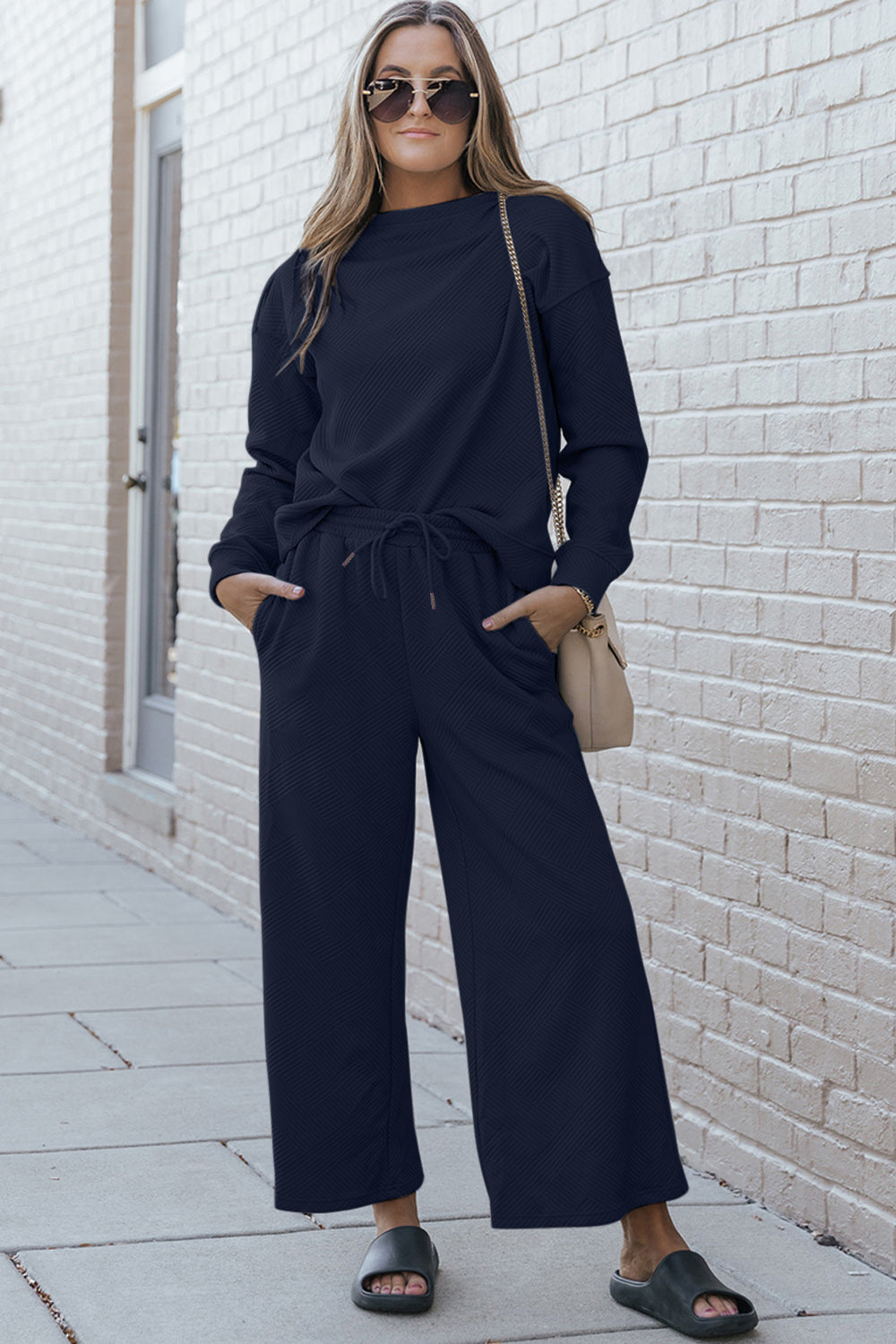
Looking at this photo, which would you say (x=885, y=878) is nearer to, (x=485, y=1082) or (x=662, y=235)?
(x=485, y=1082)

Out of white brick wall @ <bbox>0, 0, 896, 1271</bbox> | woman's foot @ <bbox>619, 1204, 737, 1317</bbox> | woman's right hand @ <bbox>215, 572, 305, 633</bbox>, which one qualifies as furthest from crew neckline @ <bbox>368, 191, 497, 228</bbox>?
woman's foot @ <bbox>619, 1204, 737, 1317</bbox>

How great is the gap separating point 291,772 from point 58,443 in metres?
5.18

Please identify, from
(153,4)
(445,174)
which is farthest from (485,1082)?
(153,4)

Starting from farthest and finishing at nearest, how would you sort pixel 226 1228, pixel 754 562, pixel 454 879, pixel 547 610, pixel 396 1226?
pixel 754 562
pixel 226 1228
pixel 396 1226
pixel 454 879
pixel 547 610

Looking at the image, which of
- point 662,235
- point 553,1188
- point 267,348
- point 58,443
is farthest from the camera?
point 58,443

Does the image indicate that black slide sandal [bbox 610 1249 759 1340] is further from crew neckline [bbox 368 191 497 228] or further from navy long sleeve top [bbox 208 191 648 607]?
crew neckline [bbox 368 191 497 228]

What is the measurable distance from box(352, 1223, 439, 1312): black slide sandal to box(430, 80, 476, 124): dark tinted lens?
1630 mm

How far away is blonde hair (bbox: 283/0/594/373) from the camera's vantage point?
2.60m

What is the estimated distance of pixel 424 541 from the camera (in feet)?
8.38

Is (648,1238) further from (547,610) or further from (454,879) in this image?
(547,610)

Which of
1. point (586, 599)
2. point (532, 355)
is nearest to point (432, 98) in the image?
point (532, 355)

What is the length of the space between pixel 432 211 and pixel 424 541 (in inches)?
18.9

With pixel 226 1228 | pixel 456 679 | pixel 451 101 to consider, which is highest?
pixel 451 101

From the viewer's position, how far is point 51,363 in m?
7.60
